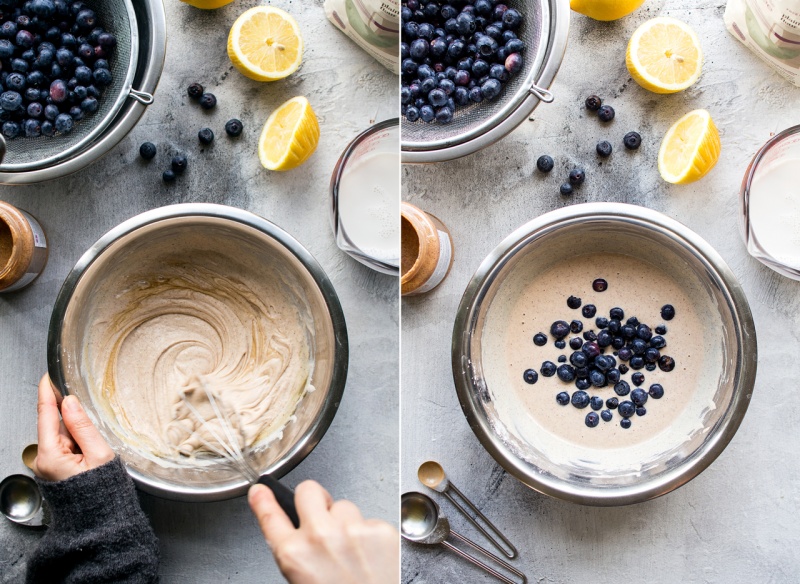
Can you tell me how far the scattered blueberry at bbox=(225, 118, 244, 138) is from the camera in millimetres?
672

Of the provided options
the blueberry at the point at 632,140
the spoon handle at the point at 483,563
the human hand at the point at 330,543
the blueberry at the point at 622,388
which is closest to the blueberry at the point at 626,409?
the blueberry at the point at 622,388

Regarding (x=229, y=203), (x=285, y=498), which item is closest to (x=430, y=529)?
(x=285, y=498)

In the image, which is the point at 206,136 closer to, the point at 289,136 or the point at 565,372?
the point at 289,136

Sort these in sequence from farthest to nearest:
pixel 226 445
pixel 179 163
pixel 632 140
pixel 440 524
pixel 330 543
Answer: pixel 632 140 → pixel 440 524 → pixel 179 163 → pixel 226 445 → pixel 330 543

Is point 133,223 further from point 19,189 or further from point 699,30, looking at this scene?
point 699,30

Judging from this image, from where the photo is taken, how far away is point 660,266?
0.84 meters

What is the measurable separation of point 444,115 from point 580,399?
38 centimetres

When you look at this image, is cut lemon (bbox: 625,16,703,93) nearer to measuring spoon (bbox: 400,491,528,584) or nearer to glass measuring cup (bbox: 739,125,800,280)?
glass measuring cup (bbox: 739,125,800,280)

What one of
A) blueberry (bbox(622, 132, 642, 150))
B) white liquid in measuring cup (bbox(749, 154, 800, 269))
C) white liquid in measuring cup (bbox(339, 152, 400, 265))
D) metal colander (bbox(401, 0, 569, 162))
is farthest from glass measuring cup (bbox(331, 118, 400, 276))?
white liquid in measuring cup (bbox(749, 154, 800, 269))

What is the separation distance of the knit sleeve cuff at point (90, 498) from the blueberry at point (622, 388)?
57cm

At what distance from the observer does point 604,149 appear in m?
0.87

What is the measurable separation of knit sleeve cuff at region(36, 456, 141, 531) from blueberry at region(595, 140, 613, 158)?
2.21ft

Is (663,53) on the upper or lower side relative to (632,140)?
upper

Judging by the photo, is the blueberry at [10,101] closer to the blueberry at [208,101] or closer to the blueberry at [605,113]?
the blueberry at [208,101]
